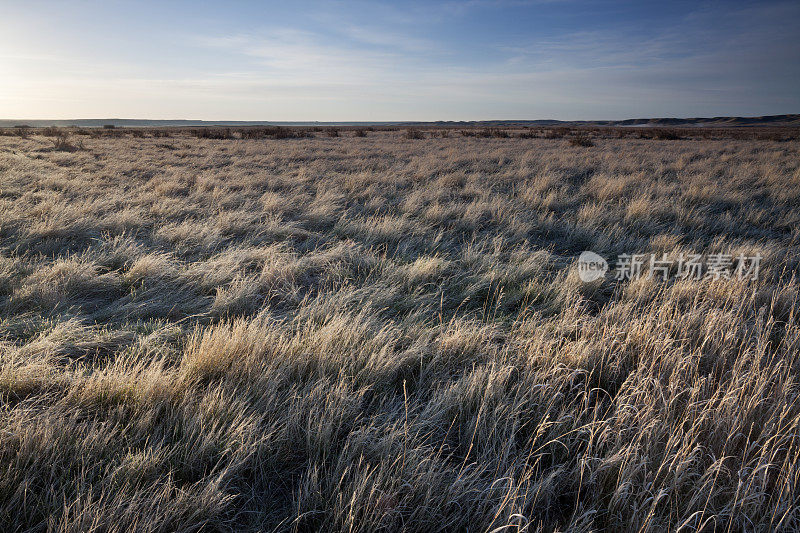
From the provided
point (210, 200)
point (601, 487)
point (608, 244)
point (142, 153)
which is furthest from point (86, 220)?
point (142, 153)

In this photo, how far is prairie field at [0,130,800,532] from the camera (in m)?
1.56

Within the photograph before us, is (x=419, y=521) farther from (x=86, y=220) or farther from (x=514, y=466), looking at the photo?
(x=86, y=220)

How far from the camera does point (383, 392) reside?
234 cm

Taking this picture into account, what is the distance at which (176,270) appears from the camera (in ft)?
14.0

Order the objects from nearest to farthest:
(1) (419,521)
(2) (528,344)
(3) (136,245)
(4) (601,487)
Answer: (1) (419,521), (4) (601,487), (2) (528,344), (3) (136,245)

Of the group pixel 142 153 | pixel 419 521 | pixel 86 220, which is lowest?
pixel 419 521

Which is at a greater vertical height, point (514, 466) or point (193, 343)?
point (193, 343)

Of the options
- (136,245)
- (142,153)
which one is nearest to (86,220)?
(136,245)

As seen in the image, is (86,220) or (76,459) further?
(86,220)

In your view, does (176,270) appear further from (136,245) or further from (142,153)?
(142,153)

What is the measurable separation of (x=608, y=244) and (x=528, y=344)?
12.6 feet

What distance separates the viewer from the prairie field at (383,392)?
156 cm

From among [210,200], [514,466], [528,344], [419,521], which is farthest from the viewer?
[210,200]

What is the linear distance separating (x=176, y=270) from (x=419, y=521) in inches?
152
